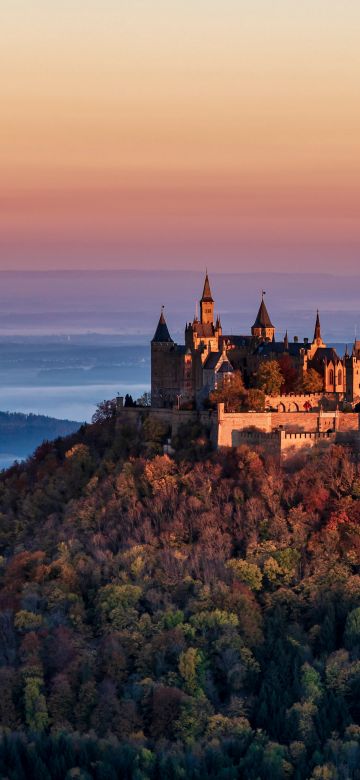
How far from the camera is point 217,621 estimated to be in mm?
74938

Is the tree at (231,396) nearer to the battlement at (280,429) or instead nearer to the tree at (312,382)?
the battlement at (280,429)

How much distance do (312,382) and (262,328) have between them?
5233mm

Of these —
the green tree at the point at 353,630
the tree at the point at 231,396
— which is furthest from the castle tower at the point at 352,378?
the green tree at the point at 353,630

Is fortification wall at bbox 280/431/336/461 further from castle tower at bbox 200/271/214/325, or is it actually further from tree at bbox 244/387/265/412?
castle tower at bbox 200/271/214/325

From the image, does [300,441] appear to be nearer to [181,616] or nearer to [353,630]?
[181,616]

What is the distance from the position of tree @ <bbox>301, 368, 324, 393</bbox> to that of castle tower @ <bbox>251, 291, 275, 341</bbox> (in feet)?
13.1

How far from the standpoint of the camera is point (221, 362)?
87.1m

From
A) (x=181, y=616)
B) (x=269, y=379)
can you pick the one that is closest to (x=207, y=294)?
(x=269, y=379)

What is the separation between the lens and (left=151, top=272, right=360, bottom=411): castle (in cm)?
8750

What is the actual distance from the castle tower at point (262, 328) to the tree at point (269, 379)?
4.63m

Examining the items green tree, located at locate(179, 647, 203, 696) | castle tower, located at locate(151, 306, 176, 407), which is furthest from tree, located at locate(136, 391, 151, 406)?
green tree, located at locate(179, 647, 203, 696)

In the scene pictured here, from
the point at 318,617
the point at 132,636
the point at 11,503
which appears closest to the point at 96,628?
the point at 132,636

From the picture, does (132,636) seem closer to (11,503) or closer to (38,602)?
(38,602)

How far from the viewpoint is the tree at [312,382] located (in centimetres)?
8744
